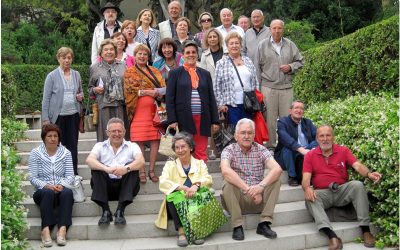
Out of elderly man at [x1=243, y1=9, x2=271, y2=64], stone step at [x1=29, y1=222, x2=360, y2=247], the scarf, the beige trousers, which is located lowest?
stone step at [x1=29, y1=222, x2=360, y2=247]

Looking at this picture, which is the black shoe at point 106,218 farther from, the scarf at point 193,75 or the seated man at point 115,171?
the scarf at point 193,75

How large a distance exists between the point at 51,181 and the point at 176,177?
4.93 ft

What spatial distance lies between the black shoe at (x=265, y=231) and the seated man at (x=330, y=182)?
0.54m

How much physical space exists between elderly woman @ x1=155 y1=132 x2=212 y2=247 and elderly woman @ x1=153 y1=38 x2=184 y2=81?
1702mm

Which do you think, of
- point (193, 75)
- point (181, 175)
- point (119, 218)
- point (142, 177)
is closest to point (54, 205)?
point (119, 218)

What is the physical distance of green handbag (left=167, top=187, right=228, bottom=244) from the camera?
19.9ft

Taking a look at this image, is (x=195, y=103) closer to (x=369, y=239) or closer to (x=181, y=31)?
(x=181, y=31)

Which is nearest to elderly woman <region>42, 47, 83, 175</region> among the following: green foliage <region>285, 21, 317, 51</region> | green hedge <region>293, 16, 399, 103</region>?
green hedge <region>293, 16, 399, 103</region>

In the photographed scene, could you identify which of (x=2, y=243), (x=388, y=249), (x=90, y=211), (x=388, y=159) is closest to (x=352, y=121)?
(x=388, y=159)

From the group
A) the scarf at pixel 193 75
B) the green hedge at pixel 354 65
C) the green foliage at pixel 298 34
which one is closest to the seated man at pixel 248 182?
the scarf at pixel 193 75

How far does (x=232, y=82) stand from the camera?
762 centimetres

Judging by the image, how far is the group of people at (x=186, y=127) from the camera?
6.41 metres

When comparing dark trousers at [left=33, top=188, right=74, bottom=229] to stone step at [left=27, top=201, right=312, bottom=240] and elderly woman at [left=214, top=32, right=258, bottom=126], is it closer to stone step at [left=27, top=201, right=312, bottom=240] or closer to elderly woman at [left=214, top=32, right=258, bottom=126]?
stone step at [left=27, top=201, right=312, bottom=240]

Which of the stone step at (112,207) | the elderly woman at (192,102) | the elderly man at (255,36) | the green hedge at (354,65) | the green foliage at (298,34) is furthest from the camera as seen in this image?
the green foliage at (298,34)
